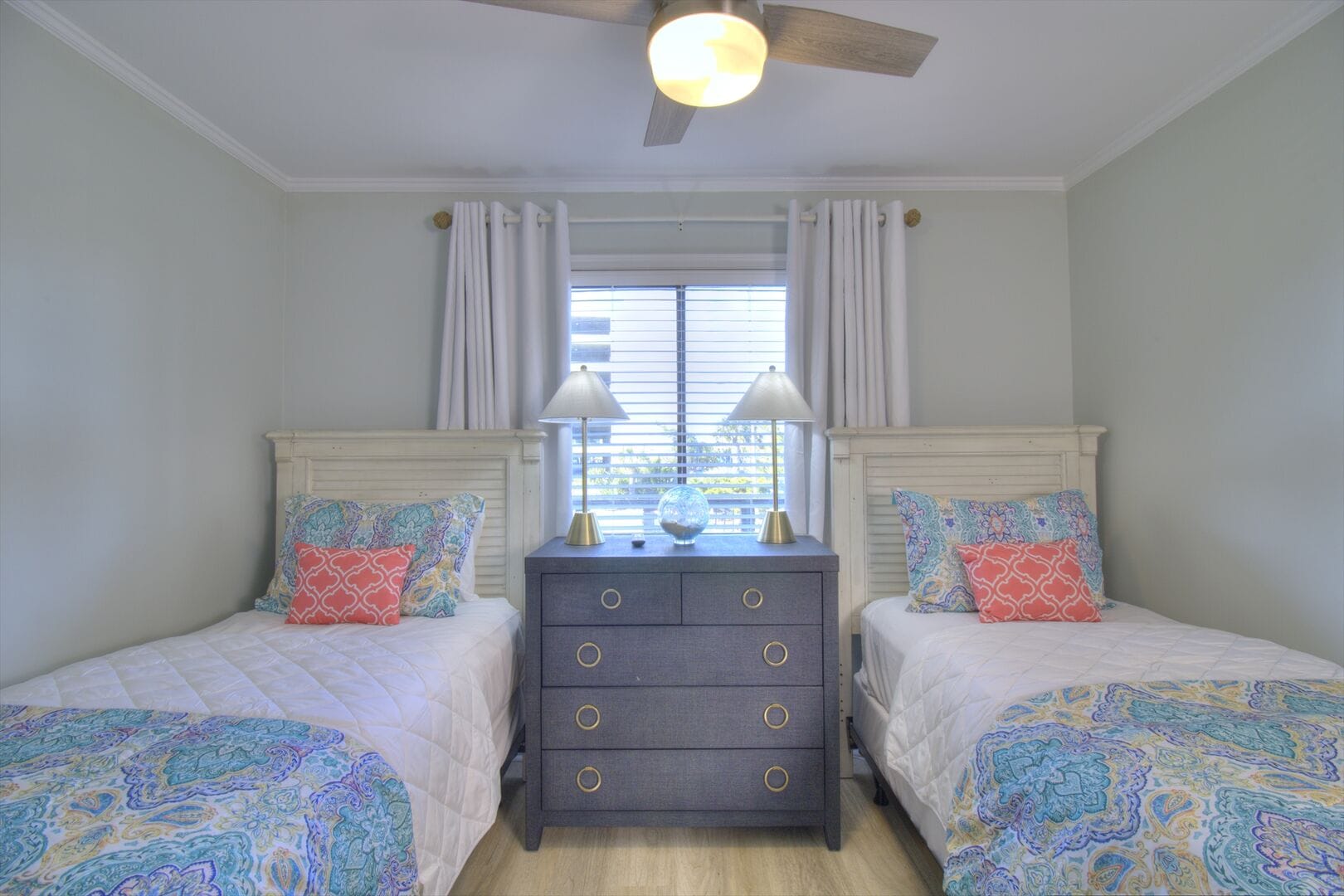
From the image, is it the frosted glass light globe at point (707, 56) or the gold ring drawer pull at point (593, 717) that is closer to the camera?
the frosted glass light globe at point (707, 56)

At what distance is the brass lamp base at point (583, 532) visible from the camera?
2.22 metres

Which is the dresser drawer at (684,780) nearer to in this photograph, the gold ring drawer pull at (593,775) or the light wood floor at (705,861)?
the gold ring drawer pull at (593,775)

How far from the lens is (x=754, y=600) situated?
195 cm

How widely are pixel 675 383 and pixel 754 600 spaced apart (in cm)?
107

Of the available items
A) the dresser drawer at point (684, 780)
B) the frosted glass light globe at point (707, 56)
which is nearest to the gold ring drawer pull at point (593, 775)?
the dresser drawer at point (684, 780)

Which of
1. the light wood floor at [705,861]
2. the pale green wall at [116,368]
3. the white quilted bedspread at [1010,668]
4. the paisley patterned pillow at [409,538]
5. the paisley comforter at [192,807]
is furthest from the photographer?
the paisley patterned pillow at [409,538]

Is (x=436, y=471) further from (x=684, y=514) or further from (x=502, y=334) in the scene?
(x=684, y=514)

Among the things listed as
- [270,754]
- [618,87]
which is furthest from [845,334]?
[270,754]

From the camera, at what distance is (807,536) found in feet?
7.89

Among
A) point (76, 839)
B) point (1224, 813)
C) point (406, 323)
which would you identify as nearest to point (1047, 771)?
point (1224, 813)

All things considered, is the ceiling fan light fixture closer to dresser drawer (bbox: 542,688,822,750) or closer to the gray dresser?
the gray dresser

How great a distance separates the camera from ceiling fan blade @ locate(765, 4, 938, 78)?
1313 mm

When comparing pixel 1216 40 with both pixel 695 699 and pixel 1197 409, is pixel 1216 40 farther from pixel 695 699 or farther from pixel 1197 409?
pixel 695 699

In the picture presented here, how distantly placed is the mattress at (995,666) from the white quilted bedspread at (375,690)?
46.8 inches
